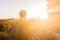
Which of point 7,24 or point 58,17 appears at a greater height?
point 58,17

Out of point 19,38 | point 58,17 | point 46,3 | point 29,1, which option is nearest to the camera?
point 19,38

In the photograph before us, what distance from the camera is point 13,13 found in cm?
426

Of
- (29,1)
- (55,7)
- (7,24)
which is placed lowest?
(7,24)

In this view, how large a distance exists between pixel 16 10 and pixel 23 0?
1.51ft

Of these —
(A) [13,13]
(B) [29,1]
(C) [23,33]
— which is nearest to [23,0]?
(B) [29,1]

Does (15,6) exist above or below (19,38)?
above

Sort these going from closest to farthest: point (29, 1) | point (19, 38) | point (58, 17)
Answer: point (19, 38) → point (58, 17) → point (29, 1)

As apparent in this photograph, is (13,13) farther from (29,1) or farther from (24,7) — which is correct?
(29,1)

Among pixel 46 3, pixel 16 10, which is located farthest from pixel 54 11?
pixel 16 10

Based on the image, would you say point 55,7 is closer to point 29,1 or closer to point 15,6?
point 29,1

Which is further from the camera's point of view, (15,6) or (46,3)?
(15,6)

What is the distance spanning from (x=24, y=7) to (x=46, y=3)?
861 mm

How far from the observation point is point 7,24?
4000 mm

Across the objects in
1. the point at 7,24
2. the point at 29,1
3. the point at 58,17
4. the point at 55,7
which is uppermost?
the point at 29,1
